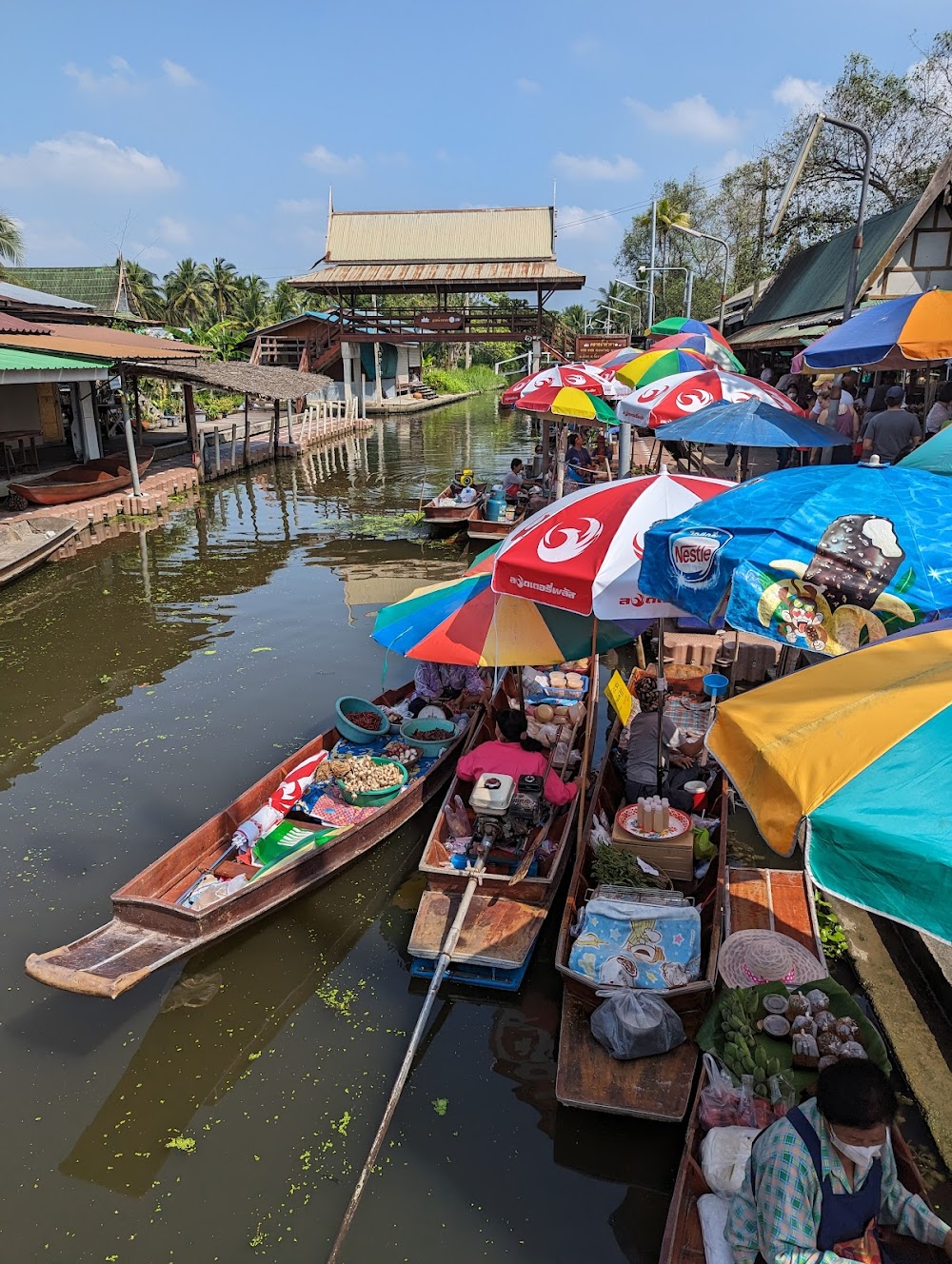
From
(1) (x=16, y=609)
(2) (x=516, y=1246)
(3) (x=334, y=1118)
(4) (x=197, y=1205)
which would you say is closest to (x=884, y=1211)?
(2) (x=516, y=1246)

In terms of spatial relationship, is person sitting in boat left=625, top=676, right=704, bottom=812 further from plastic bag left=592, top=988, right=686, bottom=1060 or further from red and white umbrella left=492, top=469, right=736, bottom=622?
plastic bag left=592, top=988, right=686, bottom=1060

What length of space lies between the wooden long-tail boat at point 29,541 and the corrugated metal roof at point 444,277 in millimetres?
19034

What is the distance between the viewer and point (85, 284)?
3947 centimetres

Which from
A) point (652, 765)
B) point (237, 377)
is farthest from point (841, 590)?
point (237, 377)

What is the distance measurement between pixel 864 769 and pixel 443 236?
40.1 m


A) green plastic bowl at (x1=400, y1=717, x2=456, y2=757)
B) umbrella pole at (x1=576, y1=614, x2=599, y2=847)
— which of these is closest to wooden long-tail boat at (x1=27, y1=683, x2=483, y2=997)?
green plastic bowl at (x1=400, y1=717, x2=456, y2=757)

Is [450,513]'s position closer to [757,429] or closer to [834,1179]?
[757,429]

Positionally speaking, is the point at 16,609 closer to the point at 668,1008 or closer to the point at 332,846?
the point at 332,846

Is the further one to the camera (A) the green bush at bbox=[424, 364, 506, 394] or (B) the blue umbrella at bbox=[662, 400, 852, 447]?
(A) the green bush at bbox=[424, 364, 506, 394]

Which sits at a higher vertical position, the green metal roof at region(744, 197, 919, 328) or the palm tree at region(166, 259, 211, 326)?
the palm tree at region(166, 259, 211, 326)

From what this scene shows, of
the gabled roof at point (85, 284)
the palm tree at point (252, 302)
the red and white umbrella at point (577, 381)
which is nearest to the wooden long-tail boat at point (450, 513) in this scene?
the red and white umbrella at point (577, 381)

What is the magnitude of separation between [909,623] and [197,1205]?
202 inches

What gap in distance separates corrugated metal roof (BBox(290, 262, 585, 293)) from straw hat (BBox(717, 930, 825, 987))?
30.4m

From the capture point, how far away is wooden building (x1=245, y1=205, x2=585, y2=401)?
108ft
